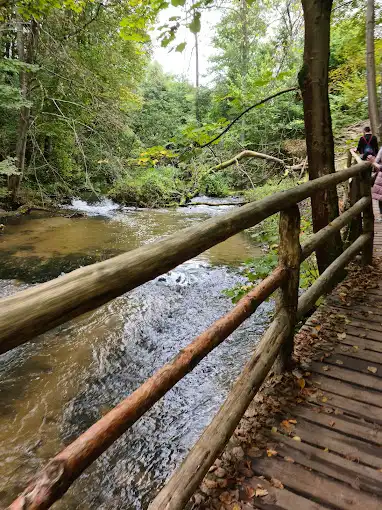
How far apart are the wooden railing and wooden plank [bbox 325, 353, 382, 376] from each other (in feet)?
1.46

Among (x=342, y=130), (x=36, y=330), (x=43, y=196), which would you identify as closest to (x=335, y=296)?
(x=36, y=330)

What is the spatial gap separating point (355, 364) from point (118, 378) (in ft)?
8.30

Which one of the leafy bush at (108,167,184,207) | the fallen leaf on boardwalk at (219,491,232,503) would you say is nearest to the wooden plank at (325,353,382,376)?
the fallen leaf on boardwalk at (219,491,232,503)

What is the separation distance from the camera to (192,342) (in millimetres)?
1673

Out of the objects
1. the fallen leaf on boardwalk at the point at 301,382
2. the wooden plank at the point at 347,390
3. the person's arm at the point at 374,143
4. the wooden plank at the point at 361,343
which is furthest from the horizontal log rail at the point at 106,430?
the person's arm at the point at 374,143

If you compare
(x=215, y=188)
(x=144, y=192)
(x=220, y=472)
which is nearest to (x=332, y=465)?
(x=220, y=472)

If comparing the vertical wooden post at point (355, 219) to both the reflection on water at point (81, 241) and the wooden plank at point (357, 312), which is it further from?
the reflection on water at point (81, 241)

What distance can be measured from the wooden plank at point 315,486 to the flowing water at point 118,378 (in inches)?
44.0

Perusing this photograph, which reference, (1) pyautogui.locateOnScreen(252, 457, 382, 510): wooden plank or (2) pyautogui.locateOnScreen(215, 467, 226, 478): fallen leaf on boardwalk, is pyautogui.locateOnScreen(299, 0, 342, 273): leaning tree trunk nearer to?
(1) pyautogui.locateOnScreen(252, 457, 382, 510): wooden plank

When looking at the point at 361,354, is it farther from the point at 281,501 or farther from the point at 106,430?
the point at 106,430

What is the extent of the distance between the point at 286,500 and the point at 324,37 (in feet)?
12.4

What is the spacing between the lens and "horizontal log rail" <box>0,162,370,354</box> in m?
0.89

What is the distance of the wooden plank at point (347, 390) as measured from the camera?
2.31 meters

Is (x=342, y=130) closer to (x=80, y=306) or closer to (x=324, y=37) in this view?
(x=324, y=37)
